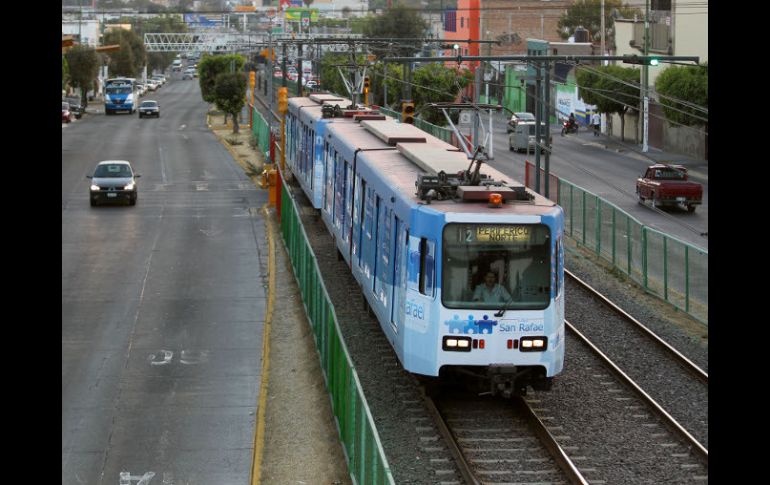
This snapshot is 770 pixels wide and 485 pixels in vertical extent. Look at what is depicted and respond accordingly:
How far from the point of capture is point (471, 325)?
17.2 meters

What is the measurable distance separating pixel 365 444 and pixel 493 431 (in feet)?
13.3

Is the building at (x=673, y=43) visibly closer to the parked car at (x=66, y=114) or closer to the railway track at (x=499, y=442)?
the parked car at (x=66, y=114)

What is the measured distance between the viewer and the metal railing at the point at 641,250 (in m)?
25.7

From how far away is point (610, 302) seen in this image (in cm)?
2630

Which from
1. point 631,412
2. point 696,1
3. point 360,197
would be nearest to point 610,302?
point 360,197

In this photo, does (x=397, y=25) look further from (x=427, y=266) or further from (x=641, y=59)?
(x=427, y=266)

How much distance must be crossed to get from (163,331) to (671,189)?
22.9m

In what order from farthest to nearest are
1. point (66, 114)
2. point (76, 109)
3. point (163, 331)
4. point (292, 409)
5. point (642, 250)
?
point (76, 109), point (66, 114), point (642, 250), point (163, 331), point (292, 409)

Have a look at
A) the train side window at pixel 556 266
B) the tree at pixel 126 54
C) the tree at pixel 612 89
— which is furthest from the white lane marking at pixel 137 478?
the tree at pixel 126 54

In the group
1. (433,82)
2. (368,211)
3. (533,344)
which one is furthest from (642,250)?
(433,82)

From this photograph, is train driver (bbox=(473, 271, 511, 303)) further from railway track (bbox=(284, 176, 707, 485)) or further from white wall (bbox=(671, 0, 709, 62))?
white wall (bbox=(671, 0, 709, 62))

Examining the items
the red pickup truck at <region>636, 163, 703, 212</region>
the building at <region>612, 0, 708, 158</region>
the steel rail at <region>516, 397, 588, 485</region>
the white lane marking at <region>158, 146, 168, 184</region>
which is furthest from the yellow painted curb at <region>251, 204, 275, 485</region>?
the building at <region>612, 0, 708, 158</region>

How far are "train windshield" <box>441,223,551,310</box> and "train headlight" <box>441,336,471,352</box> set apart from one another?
0.46m
